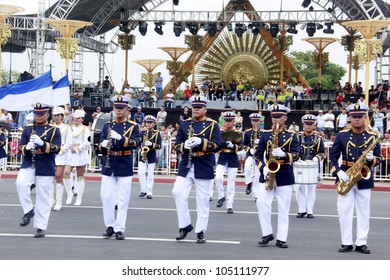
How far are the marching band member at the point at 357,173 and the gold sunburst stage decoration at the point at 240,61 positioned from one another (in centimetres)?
3403

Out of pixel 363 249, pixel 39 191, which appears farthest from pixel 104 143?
pixel 363 249

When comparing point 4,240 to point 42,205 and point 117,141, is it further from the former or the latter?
point 117,141

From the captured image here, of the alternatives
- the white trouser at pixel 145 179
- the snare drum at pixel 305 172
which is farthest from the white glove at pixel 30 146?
the white trouser at pixel 145 179

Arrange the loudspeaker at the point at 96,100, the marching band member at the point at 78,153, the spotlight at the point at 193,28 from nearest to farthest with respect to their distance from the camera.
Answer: the marching band member at the point at 78,153 → the loudspeaker at the point at 96,100 → the spotlight at the point at 193,28

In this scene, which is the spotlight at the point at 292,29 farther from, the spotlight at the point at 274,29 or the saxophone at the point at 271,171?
the saxophone at the point at 271,171

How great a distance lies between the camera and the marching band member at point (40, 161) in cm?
1324

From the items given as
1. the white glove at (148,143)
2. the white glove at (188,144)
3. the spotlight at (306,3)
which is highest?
the spotlight at (306,3)

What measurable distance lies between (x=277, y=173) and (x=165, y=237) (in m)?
2.13

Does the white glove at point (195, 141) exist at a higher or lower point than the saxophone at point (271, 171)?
higher

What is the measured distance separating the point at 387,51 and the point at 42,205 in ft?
107

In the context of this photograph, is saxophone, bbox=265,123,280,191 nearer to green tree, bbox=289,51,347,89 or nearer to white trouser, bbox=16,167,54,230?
white trouser, bbox=16,167,54,230

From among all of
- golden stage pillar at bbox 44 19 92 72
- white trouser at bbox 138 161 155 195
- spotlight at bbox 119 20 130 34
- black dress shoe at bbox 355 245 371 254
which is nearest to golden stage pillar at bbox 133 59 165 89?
spotlight at bbox 119 20 130 34

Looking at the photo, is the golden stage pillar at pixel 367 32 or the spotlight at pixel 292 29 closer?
the golden stage pillar at pixel 367 32

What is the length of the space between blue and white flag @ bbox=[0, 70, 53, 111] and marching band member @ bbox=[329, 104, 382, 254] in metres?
7.81
